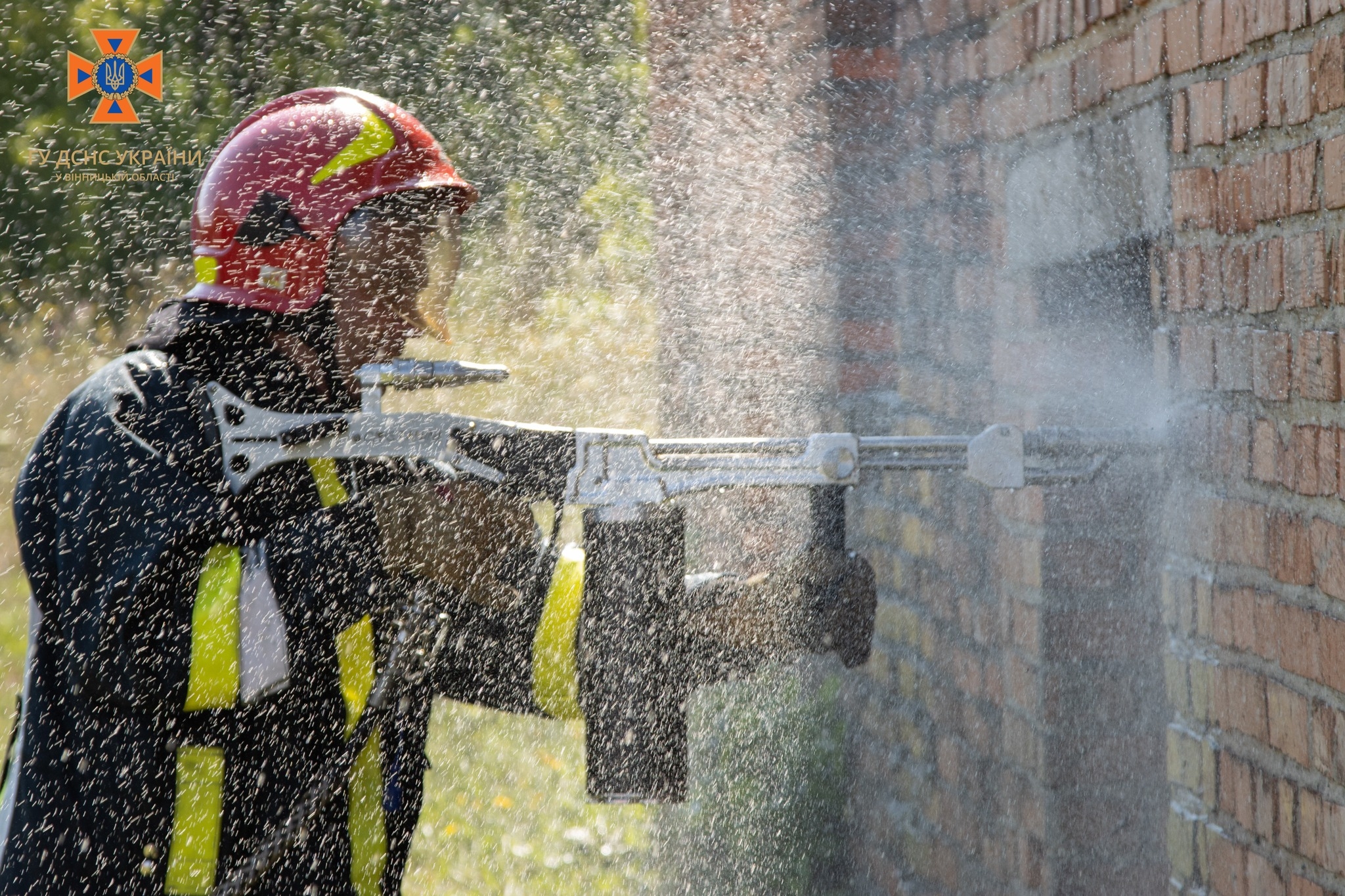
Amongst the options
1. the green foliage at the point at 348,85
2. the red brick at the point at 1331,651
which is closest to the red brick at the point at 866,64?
the red brick at the point at 1331,651

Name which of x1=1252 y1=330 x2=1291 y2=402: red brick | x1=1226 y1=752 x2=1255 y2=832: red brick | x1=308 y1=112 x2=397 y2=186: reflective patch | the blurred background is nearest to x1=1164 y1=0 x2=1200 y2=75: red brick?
x1=1252 y1=330 x2=1291 y2=402: red brick

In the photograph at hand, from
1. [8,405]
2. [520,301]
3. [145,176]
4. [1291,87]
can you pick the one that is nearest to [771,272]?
[1291,87]

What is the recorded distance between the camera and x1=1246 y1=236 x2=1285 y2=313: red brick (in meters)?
1.49

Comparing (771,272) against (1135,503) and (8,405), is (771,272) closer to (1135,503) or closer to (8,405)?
(1135,503)

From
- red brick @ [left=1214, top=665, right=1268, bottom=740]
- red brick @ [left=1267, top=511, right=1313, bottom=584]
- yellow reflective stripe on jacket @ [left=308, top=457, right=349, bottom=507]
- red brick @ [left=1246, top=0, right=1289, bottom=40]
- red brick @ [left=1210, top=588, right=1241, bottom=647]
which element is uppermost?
red brick @ [left=1246, top=0, right=1289, bottom=40]

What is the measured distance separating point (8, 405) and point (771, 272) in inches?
262

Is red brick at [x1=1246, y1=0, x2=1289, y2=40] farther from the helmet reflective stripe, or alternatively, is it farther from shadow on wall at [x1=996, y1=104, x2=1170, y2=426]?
the helmet reflective stripe

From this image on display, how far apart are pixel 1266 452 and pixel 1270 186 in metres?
0.36

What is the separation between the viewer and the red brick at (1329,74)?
1.33m

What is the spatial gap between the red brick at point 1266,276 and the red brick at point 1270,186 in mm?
38

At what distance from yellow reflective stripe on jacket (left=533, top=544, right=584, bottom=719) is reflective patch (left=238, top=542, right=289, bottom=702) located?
46cm

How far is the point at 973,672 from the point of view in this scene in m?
2.50

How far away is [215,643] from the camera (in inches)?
64.9

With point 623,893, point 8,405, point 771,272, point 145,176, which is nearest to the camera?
point 771,272
